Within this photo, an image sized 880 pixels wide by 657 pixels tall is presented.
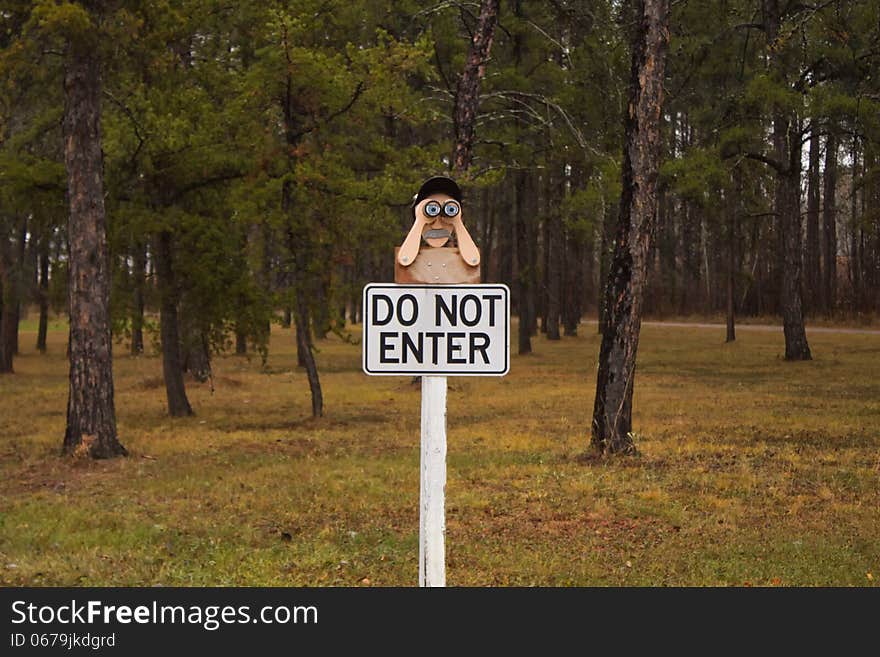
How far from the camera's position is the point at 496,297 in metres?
4.92

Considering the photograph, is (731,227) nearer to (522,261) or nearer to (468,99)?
(522,261)

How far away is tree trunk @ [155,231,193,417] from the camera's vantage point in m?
18.2

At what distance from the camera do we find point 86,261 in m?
13.3

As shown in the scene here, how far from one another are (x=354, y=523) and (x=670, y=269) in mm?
57258

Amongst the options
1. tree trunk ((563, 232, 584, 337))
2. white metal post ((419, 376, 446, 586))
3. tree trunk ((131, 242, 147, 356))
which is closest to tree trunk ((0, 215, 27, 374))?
tree trunk ((131, 242, 147, 356))

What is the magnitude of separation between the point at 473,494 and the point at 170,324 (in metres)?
9.62

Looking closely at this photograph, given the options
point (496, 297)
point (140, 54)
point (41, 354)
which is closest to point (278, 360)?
point (41, 354)

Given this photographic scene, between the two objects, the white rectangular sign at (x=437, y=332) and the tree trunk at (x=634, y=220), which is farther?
the tree trunk at (x=634, y=220)

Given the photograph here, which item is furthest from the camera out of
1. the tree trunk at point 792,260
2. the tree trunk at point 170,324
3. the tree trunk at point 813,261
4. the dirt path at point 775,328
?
the tree trunk at point 813,261

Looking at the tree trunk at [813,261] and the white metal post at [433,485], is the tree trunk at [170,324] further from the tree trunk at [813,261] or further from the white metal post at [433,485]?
the tree trunk at [813,261]

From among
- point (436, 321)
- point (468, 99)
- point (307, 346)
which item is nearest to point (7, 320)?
point (307, 346)

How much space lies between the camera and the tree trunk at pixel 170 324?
18172 mm

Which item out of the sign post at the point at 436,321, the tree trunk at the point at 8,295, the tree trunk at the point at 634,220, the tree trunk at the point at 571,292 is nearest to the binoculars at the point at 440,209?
the sign post at the point at 436,321

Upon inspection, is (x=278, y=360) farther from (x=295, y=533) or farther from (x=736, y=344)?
(x=295, y=533)
